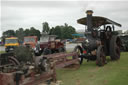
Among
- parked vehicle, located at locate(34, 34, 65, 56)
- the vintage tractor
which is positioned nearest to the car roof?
the vintage tractor

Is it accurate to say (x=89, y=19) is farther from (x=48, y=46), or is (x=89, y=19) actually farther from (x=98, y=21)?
(x=48, y=46)

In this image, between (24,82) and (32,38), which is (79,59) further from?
(32,38)

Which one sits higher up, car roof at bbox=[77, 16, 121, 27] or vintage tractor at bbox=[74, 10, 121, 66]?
car roof at bbox=[77, 16, 121, 27]

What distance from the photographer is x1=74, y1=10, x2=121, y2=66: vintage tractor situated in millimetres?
7635

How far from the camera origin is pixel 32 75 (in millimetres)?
4234

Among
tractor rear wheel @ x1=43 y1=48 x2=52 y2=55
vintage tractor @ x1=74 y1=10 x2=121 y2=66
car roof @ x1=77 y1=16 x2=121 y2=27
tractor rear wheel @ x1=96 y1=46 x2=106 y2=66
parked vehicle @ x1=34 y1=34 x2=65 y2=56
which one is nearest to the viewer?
tractor rear wheel @ x1=96 y1=46 x2=106 y2=66

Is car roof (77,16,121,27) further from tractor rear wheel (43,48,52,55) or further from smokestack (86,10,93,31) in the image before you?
tractor rear wheel (43,48,52,55)

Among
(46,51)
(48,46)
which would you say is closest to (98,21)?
(46,51)

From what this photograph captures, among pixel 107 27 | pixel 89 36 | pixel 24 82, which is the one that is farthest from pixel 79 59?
pixel 24 82

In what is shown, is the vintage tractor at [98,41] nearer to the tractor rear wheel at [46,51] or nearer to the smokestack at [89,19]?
the smokestack at [89,19]

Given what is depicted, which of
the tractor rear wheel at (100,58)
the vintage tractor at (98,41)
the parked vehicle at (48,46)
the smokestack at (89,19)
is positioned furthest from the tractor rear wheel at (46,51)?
the tractor rear wheel at (100,58)

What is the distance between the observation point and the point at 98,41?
305 inches

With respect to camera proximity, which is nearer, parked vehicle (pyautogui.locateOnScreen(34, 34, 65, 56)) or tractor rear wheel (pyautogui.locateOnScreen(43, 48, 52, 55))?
tractor rear wheel (pyautogui.locateOnScreen(43, 48, 52, 55))

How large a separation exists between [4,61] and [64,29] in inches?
2119
